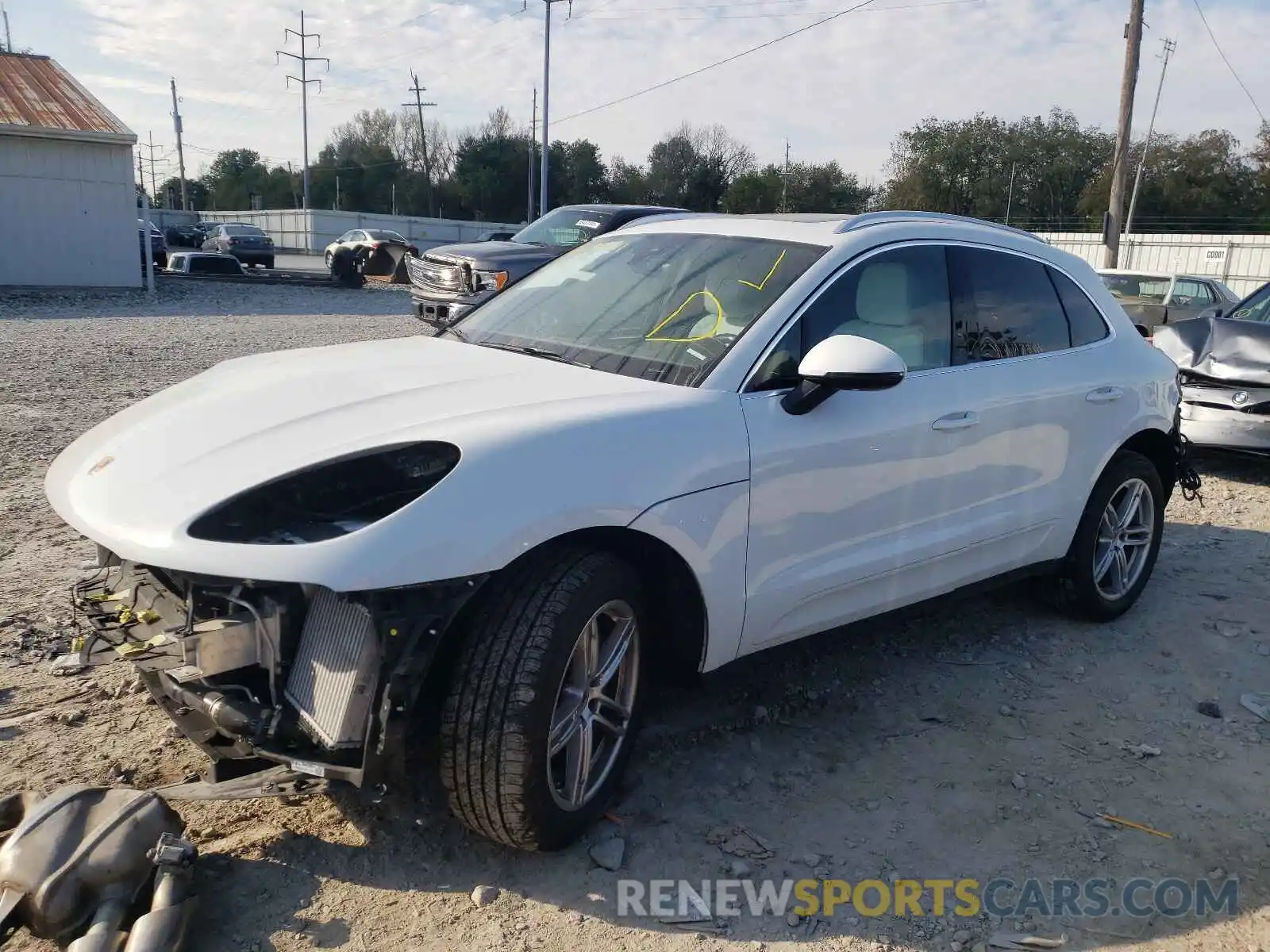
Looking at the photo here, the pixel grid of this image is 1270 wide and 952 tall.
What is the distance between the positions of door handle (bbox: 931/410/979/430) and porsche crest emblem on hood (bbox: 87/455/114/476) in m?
2.62

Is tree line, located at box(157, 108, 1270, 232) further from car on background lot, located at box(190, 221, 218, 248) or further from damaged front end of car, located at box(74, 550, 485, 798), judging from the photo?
damaged front end of car, located at box(74, 550, 485, 798)

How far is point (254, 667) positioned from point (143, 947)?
656 mm

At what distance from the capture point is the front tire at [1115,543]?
183 inches

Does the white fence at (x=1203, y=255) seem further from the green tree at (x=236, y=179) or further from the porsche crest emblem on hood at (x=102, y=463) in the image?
the green tree at (x=236, y=179)

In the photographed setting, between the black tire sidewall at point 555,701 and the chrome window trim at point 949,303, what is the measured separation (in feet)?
2.41

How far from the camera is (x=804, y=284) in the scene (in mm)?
3404

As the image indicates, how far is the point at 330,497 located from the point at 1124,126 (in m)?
23.6

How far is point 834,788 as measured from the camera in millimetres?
3326

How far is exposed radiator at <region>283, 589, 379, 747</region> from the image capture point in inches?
95.2

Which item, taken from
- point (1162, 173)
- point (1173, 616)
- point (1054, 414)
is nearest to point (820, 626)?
point (1054, 414)

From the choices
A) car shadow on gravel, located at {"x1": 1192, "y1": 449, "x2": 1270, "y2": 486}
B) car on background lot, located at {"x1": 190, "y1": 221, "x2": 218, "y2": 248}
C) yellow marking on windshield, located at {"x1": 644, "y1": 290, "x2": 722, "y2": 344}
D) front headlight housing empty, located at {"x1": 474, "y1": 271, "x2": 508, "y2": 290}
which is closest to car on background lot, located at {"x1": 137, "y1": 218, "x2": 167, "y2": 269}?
front headlight housing empty, located at {"x1": 474, "y1": 271, "x2": 508, "y2": 290}

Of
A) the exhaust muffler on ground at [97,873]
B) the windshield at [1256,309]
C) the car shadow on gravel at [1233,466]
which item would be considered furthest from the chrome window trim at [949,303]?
the windshield at [1256,309]

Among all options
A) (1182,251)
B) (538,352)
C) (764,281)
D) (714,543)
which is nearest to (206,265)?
(538,352)

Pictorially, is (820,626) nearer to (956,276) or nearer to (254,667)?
(956,276)
